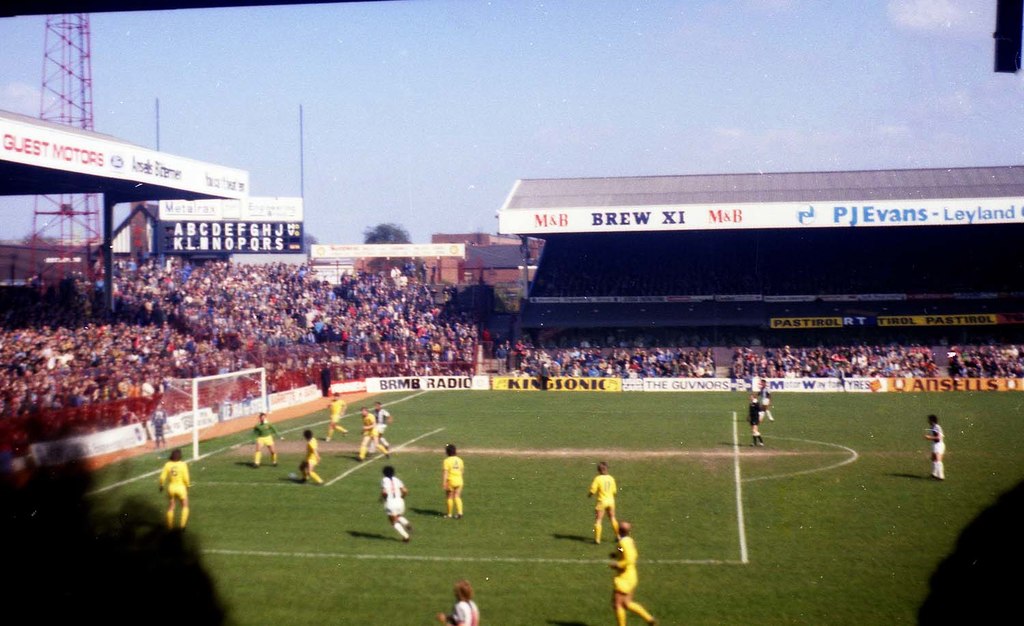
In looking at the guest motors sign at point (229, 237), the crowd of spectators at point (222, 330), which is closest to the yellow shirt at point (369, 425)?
the crowd of spectators at point (222, 330)

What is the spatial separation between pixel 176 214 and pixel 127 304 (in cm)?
1998

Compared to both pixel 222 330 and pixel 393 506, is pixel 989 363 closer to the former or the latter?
pixel 222 330

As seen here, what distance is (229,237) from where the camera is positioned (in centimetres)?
6594

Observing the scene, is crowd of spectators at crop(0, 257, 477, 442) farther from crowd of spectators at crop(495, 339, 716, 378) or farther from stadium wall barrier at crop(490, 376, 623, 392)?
crowd of spectators at crop(495, 339, 716, 378)

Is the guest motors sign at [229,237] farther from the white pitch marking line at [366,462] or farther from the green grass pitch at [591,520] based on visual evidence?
the white pitch marking line at [366,462]

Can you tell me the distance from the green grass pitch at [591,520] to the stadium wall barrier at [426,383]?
16195 millimetres

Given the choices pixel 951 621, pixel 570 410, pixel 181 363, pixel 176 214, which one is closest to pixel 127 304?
pixel 181 363

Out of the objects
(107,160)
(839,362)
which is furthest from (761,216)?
(107,160)

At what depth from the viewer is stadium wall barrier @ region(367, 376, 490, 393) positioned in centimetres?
5128

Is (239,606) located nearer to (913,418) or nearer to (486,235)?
(913,418)

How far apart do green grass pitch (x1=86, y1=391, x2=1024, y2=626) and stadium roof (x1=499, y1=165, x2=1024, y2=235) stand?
2367 centimetres

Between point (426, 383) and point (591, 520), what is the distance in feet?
110

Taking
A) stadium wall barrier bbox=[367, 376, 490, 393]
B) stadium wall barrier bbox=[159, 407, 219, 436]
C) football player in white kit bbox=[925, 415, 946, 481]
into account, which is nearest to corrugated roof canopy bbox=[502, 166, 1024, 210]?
stadium wall barrier bbox=[367, 376, 490, 393]

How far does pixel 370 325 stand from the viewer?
192ft
